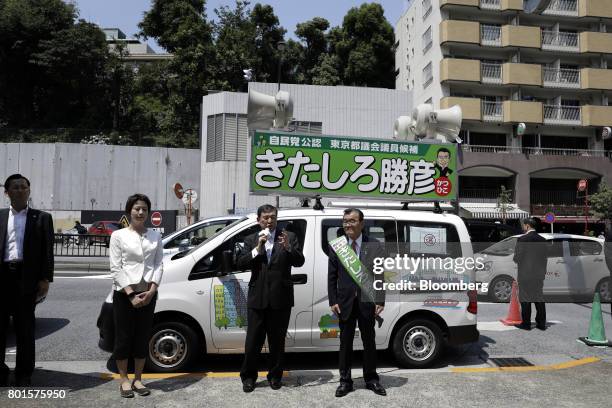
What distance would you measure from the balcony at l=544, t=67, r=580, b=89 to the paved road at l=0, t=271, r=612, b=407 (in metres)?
30.9

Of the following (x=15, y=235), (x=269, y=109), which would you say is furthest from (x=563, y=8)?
(x=15, y=235)

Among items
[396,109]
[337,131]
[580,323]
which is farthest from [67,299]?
[396,109]

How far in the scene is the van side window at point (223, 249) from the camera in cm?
547

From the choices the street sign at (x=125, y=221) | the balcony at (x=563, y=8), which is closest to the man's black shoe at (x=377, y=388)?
the street sign at (x=125, y=221)

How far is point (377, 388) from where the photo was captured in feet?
15.5

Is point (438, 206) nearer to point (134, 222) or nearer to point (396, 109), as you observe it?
point (134, 222)

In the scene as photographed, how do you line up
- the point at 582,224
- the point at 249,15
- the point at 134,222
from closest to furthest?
the point at 134,222 → the point at 582,224 → the point at 249,15

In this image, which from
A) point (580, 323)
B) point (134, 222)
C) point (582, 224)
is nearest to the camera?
point (134, 222)

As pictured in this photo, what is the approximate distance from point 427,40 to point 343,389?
115 ft

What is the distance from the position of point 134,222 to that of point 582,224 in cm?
3569

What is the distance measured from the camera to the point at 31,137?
35875mm

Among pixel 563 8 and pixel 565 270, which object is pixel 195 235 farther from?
pixel 563 8

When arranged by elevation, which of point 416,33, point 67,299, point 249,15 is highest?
point 249,15

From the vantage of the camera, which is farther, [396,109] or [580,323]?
[396,109]
